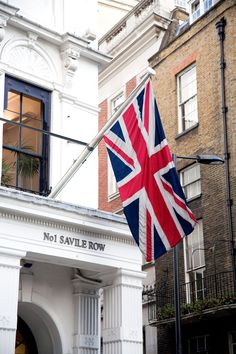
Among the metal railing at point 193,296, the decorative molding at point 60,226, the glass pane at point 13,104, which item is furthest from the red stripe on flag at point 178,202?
the metal railing at point 193,296

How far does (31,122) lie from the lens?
14.7m

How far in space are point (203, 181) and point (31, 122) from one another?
12.0 m

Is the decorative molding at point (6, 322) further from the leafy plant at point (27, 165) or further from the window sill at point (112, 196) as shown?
the window sill at point (112, 196)

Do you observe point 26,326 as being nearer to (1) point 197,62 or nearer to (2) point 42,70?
(2) point 42,70

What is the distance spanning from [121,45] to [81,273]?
19440 millimetres

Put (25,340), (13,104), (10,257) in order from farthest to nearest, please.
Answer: (13,104)
(25,340)
(10,257)

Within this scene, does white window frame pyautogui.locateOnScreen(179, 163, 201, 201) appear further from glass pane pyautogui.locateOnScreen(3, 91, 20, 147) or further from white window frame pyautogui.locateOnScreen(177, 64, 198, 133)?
glass pane pyautogui.locateOnScreen(3, 91, 20, 147)

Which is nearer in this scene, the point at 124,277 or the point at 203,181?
the point at 124,277

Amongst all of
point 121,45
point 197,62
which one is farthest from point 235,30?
point 121,45

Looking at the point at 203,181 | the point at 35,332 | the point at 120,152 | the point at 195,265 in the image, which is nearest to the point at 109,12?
the point at 203,181

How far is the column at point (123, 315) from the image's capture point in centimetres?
1280

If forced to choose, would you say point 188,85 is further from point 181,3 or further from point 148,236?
point 148,236

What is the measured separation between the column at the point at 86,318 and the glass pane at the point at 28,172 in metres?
2.11

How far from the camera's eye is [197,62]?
2708 cm
